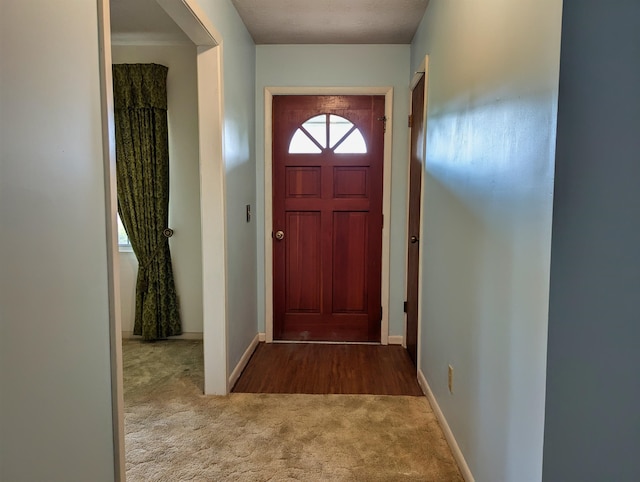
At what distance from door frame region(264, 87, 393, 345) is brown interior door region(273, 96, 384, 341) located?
0.14 feet

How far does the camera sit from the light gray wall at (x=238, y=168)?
2582 mm

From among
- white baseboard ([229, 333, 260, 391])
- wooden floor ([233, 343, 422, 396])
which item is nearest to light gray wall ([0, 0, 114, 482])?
white baseboard ([229, 333, 260, 391])

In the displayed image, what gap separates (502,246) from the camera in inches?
54.5

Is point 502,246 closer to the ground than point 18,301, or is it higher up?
higher up

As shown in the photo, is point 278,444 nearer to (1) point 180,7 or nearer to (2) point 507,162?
(2) point 507,162

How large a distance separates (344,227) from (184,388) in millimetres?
1736

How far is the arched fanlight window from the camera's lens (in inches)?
137

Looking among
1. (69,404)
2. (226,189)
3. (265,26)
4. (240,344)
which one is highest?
(265,26)

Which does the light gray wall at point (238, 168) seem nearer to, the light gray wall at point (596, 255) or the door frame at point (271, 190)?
the door frame at point (271, 190)

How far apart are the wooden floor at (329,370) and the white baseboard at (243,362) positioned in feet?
0.11

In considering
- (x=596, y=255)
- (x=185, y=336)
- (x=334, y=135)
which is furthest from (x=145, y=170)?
(x=596, y=255)

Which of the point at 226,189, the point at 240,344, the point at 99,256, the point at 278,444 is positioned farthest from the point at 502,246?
the point at 240,344

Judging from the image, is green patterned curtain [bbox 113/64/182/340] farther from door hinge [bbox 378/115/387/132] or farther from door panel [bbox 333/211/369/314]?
door hinge [bbox 378/115/387/132]

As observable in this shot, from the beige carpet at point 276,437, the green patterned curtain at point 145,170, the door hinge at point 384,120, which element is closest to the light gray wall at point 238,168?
the beige carpet at point 276,437
